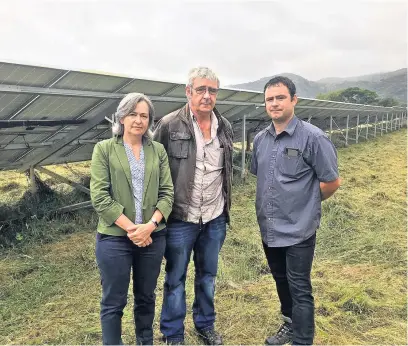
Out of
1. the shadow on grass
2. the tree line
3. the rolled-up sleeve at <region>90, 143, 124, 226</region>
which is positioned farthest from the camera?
the tree line

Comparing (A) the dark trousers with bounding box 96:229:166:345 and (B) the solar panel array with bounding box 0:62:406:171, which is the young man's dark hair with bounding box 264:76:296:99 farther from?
(B) the solar panel array with bounding box 0:62:406:171

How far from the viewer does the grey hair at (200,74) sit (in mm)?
2467

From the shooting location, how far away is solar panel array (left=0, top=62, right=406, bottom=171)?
4105 millimetres

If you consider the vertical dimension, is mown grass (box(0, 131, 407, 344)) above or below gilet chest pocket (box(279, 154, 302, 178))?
below

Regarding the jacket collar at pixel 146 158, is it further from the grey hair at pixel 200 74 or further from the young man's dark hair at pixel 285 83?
the young man's dark hair at pixel 285 83

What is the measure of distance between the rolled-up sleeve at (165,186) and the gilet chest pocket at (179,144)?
0.33 feet

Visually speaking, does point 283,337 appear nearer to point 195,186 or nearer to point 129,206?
point 195,186

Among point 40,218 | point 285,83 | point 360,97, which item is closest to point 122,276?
point 285,83

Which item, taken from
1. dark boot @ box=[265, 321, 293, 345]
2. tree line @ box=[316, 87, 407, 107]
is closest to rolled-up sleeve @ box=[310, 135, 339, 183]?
dark boot @ box=[265, 321, 293, 345]

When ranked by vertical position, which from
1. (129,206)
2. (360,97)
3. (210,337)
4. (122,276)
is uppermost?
(360,97)

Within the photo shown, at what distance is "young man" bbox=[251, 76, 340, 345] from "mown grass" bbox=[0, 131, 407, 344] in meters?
0.78

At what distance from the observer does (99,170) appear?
2.28m

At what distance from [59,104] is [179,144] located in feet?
9.90

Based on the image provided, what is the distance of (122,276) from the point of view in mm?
2297
